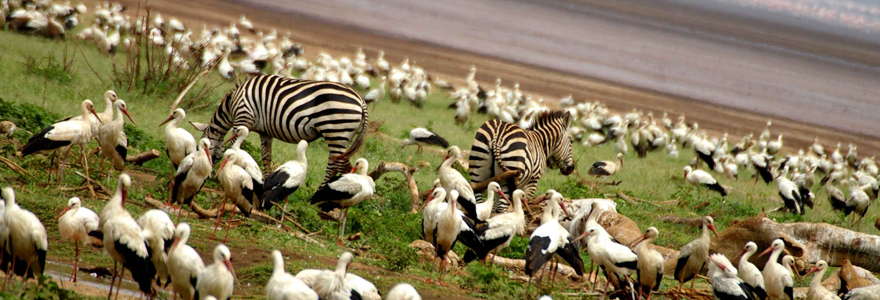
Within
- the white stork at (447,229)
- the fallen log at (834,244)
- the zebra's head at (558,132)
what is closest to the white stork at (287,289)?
the white stork at (447,229)

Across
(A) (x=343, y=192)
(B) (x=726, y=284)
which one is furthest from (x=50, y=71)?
(B) (x=726, y=284)

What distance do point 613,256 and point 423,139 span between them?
6.65 metres

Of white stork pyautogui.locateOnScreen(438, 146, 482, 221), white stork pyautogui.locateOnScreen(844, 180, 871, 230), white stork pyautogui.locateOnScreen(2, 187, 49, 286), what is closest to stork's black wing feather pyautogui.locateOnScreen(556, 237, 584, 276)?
white stork pyautogui.locateOnScreen(438, 146, 482, 221)

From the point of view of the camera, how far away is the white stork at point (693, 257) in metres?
8.60

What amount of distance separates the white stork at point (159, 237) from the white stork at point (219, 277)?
2.30 ft

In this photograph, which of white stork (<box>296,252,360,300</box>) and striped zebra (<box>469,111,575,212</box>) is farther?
striped zebra (<box>469,111,575,212</box>)

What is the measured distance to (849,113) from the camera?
104ft

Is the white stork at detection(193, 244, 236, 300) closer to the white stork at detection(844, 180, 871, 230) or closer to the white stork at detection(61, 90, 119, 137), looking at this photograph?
the white stork at detection(61, 90, 119, 137)

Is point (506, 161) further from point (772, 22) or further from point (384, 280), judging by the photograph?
point (772, 22)

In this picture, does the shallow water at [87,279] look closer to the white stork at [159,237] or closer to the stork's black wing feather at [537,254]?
the white stork at [159,237]

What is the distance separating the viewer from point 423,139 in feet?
46.8

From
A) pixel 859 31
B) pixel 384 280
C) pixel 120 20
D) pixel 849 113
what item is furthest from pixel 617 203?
pixel 859 31

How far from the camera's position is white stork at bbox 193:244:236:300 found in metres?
5.51

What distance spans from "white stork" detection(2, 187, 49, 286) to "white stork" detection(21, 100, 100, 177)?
2539 millimetres
